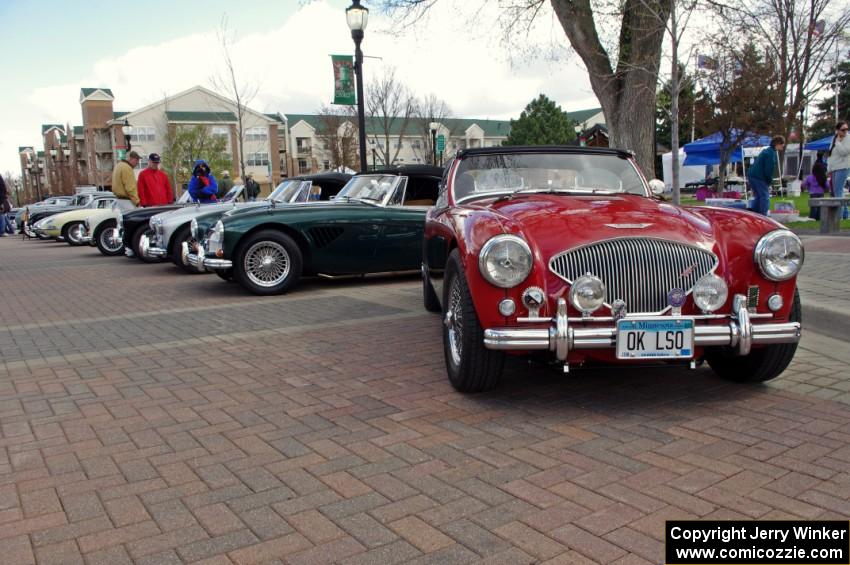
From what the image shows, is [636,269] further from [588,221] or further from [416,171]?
[416,171]

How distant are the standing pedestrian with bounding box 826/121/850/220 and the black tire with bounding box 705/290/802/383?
9565 mm

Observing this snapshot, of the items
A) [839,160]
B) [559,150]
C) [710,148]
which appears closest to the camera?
[559,150]

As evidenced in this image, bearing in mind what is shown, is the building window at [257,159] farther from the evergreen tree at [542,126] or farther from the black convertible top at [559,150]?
the black convertible top at [559,150]

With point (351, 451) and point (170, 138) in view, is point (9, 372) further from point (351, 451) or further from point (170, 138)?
point (170, 138)

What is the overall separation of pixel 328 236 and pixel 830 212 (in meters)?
7.77

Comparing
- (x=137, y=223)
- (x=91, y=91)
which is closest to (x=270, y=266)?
(x=137, y=223)

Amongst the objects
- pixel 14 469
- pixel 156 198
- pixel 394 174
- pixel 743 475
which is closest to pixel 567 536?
pixel 743 475

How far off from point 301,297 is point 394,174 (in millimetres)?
2020

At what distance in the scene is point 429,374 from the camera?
453 centimetres

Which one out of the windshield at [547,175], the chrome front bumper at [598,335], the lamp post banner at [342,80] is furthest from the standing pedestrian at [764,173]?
the chrome front bumper at [598,335]

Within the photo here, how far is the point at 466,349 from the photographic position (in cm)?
378

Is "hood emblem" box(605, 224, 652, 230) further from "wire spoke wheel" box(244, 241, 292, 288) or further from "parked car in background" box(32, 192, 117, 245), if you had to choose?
"parked car in background" box(32, 192, 117, 245)

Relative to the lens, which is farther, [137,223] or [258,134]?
[258,134]

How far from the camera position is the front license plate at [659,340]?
3.42 metres
